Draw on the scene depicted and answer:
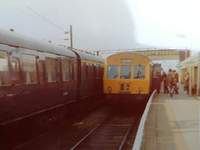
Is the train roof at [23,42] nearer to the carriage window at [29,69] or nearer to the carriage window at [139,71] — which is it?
the carriage window at [29,69]

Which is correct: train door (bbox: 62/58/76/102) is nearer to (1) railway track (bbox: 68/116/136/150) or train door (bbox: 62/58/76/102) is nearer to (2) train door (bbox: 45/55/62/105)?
(2) train door (bbox: 45/55/62/105)

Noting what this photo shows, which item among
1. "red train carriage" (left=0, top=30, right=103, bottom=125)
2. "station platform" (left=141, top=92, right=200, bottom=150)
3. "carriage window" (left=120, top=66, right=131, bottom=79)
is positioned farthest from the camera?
"carriage window" (left=120, top=66, right=131, bottom=79)

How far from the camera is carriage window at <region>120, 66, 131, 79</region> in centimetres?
2164

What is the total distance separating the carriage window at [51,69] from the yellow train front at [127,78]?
6106 mm

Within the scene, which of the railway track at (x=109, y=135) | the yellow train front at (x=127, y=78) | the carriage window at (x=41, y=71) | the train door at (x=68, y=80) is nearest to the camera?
the railway track at (x=109, y=135)

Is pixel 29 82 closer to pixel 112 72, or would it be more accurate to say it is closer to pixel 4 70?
pixel 4 70

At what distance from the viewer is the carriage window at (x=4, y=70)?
10555mm

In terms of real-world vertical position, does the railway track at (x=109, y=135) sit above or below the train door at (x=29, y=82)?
below

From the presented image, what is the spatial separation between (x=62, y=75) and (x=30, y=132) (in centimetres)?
297

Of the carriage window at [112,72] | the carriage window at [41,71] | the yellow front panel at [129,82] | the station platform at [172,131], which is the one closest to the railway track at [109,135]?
the station platform at [172,131]

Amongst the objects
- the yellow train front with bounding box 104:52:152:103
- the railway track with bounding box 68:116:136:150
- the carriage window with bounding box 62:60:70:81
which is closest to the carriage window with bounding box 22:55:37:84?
the railway track with bounding box 68:116:136:150

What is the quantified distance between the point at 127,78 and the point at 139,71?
705 millimetres

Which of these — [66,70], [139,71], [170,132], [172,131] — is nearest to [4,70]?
[170,132]

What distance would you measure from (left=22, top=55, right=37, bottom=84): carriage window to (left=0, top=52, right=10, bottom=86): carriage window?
1222mm
